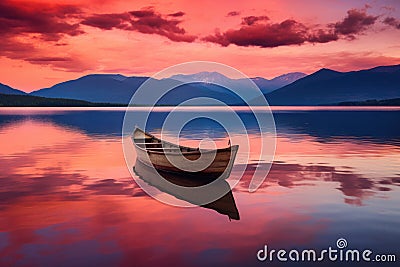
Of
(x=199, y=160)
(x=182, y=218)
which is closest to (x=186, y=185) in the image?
(x=199, y=160)

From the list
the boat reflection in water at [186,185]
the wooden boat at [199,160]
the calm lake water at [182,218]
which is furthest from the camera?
the wooden boat at [199,160]

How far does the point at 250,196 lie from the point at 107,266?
36.4 feet

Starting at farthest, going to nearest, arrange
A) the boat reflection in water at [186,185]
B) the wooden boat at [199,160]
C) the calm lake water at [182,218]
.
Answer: the wooden boat at [199,160], the boat reflection in water at [186,185], the calm lake water at [182,218]

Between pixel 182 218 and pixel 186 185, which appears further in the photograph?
pixel 186 185

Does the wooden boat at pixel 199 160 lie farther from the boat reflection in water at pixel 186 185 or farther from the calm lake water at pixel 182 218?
the calm lake water at pixel 182 218

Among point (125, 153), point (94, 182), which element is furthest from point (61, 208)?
point (125, 153)

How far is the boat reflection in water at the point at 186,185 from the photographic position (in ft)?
65.7

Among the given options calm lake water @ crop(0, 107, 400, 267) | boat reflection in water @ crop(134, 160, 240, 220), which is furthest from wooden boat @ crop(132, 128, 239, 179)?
calm lake water @ crop(0, 107, 400, 267)

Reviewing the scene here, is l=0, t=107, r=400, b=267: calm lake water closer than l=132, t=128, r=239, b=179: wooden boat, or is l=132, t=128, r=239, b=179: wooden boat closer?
l=0, t=107, r=400, b=267: calm lake water

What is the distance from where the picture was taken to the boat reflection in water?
20.0 metres

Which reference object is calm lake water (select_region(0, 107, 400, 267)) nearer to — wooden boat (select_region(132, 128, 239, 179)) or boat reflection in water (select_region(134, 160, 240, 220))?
boat reflection in water (select_region(134, 160, 240, 220))

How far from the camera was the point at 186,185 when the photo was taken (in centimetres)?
2470

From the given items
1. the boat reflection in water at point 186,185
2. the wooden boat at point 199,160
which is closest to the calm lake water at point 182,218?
the boat reflection in water at point 186,185

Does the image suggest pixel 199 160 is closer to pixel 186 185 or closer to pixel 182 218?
pixel 186 185
